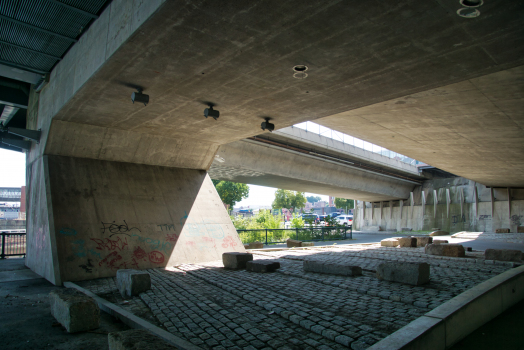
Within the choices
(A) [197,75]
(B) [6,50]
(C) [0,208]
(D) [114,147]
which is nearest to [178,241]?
(D) [114,147]

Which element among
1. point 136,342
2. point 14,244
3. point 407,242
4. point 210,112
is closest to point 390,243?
point 407,242

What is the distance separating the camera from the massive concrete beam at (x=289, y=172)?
873 inches

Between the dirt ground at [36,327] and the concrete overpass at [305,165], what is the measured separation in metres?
14.3

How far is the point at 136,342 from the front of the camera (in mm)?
3807

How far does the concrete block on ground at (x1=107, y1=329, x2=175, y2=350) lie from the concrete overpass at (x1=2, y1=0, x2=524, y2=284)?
4768 mm

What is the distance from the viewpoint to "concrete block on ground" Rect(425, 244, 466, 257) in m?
13.2

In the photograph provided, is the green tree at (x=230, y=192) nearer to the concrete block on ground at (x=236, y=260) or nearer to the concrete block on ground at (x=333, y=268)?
the concrete block on ground at (x=236, y=260)

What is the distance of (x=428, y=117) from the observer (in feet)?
45.1

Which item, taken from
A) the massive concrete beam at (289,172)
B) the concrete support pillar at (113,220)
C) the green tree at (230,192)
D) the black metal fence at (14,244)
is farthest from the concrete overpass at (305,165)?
the green tree at (230,192)

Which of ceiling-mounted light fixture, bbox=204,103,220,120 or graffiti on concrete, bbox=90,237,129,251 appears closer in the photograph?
ceiling-mounted light fixture, bbox=204,103,220,120

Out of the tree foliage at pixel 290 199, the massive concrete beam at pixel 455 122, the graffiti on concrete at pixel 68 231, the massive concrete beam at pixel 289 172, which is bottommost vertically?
the graffiti on concrete at pixel 68 231

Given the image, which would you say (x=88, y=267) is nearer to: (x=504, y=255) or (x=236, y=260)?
(x=236, y=260)

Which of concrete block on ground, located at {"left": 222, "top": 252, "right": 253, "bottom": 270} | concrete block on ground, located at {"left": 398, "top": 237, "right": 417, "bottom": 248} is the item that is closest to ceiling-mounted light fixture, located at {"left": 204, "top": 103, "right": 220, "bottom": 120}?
concrete block on ground, located at {"left": 222, "top": 252, "right": 253, "bottom": 270}

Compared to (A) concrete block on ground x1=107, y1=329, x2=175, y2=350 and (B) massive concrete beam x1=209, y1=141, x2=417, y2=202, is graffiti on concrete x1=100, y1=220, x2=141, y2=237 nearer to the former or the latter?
(A) concrete block on ground x1=107, y1=329, x2=175, y2=350
